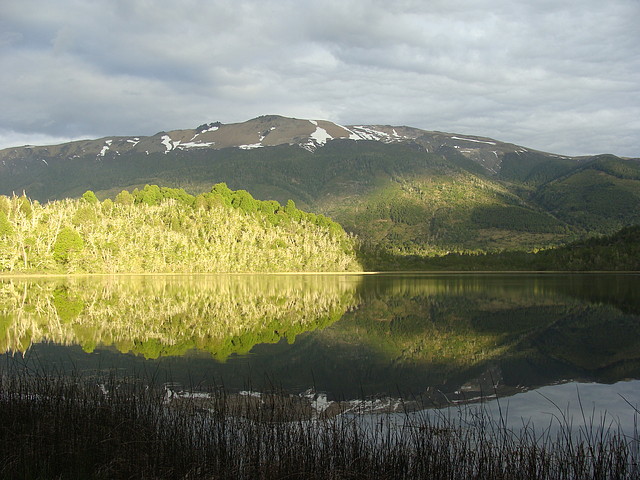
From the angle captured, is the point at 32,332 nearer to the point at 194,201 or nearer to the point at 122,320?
the point at 122,320

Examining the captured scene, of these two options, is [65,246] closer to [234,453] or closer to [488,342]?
[488,342]

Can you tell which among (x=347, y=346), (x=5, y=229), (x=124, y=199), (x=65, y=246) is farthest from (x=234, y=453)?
(x=124, y=199)

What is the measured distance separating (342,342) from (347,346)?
1.14 metres

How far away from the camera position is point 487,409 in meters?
14.5

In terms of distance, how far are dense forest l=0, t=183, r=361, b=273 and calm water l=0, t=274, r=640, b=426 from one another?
59699 mm

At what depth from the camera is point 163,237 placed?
121 m

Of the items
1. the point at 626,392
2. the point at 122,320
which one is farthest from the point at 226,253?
the point at 626,392

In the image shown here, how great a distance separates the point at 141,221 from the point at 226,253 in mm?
22714

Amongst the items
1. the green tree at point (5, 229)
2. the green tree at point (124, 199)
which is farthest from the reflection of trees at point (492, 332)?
the green tree at point (124, 199)

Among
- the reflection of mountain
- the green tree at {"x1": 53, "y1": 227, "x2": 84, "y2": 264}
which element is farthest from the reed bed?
the green tree at {"x1": 53, "y1": 227, "x2": 84, "y2": 264}

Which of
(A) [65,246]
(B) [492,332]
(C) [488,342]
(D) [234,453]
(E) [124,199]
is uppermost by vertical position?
(E) [124,199]

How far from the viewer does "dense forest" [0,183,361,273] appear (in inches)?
3824

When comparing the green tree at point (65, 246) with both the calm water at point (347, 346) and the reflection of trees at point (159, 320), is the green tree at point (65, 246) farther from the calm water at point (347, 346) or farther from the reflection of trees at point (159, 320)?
the calm water at point (347, 346)

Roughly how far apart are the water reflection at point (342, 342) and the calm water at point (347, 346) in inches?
2.7
